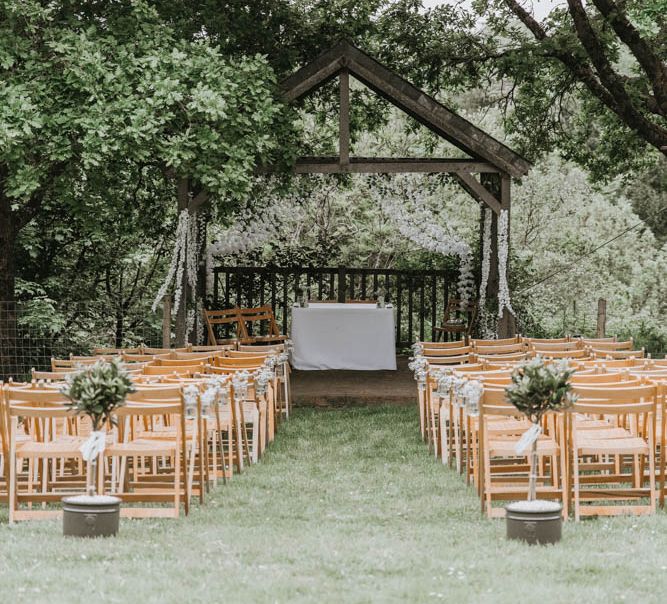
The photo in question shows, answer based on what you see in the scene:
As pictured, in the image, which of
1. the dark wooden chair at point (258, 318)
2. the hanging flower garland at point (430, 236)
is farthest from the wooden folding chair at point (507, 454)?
the hanging flower garland at point (430, 236)

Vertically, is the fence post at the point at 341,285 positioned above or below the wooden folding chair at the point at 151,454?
above

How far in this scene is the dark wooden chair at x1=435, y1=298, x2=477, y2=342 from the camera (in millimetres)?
17156

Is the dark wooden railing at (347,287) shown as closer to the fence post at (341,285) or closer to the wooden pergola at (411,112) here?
the fence post at (341,285)

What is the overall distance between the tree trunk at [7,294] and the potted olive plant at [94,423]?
856cm

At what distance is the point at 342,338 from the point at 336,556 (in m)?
9.49

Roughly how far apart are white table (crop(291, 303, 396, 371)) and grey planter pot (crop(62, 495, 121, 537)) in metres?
8.94

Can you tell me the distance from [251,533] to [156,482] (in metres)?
1.57

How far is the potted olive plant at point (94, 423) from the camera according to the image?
662 cm

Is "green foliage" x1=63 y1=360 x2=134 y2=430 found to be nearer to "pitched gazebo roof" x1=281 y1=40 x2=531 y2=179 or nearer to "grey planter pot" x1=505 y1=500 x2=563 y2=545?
"grey planter pot" x1=505 y1=500 x2=563 y2=545

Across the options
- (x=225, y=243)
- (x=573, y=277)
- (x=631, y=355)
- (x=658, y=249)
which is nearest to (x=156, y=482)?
(x=631, y=355)

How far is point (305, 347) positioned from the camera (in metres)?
15.6

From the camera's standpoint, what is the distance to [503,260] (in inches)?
602

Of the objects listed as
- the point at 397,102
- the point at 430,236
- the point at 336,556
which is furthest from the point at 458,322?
the point at 336,556

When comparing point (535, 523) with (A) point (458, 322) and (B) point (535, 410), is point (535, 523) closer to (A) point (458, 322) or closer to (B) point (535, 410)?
(B) point (535, 410)
